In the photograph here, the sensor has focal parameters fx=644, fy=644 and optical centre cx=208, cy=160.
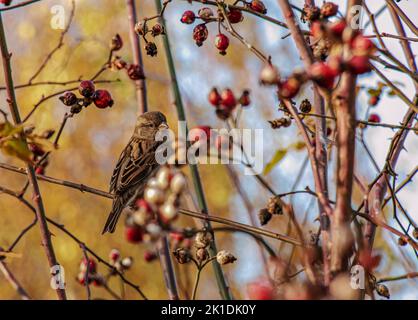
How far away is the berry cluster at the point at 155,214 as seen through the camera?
141 cm

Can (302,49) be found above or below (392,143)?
below

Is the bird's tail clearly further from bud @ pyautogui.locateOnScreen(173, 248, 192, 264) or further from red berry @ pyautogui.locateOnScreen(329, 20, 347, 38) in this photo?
red berry @ pyautogui.locateOnScreen(329, 20, 347, 38)

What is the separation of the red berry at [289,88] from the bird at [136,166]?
252 cm

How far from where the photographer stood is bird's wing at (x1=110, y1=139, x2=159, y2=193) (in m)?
4.46

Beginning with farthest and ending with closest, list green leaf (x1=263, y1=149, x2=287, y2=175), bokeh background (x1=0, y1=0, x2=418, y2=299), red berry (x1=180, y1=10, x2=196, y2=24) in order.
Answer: bokeh background (x1=0, y1=0, x2=418, y2=299) < red berry (x1=180, y1=10, x2=196, y2=24) < green leaf (x1=263, y1=149, x2=287, y2=175)

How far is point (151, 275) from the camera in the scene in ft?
28.5

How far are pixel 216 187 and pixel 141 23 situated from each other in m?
6.73

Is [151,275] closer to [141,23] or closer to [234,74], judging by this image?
[234,74]

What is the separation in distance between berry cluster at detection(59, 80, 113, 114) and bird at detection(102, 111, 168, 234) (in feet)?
3.81

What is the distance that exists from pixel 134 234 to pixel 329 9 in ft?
3.63

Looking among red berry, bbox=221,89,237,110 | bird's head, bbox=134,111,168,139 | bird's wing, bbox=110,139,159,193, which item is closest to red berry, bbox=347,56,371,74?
red berry, bbox=221,89,237,110

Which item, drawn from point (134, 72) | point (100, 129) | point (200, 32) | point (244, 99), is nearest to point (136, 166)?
point (134, 72)

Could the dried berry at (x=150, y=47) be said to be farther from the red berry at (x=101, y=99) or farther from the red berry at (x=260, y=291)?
the red berry at (x=260, y=291)
